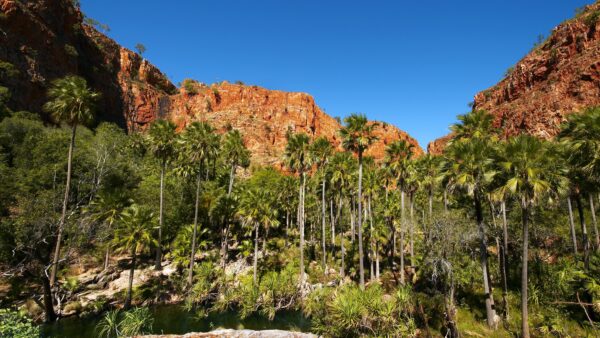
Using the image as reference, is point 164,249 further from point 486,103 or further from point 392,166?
point 486,103

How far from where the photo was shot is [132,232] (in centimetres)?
2838

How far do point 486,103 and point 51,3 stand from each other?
11050 centimetres

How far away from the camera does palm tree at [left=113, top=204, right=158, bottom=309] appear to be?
28.0m

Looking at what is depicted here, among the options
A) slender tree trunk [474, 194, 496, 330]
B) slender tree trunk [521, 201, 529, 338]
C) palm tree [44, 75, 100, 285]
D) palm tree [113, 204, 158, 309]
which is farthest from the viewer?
palm tree [113, 204, 158, 309]

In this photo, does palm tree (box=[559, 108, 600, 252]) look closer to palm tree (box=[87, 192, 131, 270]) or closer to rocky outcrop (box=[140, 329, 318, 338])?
rocky outcrop (box=[140, 329, 318, 338])

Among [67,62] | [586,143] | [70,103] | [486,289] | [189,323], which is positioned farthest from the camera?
[67,62]

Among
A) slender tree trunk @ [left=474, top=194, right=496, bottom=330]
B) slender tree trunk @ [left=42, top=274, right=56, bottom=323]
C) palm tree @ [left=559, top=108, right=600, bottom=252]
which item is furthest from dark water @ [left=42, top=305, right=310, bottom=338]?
palm tree @ [left=559, top=108, right=600, bottom=252]

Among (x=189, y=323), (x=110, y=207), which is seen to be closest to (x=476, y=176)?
(x=189, y=323)

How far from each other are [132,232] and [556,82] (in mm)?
75059

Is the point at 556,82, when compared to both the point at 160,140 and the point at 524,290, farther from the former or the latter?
the point at 160,140

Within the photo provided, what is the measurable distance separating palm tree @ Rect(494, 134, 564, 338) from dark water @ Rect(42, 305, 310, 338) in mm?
14917

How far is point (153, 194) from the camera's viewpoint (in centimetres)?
4097

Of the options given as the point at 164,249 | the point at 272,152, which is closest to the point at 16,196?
the point at 164,249

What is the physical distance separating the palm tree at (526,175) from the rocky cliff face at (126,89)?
237ft
